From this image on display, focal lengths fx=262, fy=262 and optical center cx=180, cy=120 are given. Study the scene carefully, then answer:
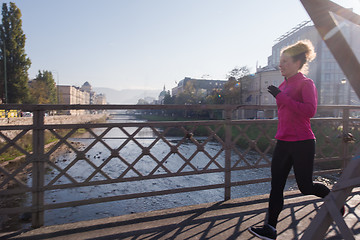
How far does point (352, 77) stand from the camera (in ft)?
5.99

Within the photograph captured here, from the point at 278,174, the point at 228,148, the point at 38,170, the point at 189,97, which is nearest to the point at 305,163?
the point at 278,174

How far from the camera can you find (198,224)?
3148mm

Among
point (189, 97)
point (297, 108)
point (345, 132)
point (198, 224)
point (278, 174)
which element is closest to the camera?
point (297, 108)

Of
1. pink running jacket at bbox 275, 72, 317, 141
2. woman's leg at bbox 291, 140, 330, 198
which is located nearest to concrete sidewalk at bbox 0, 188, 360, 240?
woman's leg at bbox 291, 140, 330, 198

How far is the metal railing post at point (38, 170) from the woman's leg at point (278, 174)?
2.65m

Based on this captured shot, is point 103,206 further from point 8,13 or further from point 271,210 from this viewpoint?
point 8,13

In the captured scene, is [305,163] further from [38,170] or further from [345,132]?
[345,132]

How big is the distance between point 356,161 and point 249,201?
248 cm

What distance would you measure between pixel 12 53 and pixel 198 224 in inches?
1911

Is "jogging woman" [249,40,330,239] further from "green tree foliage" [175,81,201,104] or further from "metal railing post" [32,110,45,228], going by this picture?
"green tree foliage" [175,81,201,104]

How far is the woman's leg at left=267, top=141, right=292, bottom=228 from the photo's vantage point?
2645 millimetres

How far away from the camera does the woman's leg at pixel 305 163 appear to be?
8.18 ft

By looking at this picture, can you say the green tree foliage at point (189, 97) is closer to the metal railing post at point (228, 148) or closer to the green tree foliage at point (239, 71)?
the green tree foliage at point (239, 71)

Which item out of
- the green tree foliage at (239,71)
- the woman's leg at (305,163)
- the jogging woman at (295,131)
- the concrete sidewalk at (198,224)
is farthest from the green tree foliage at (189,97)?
the woman's leg at (305,163)
